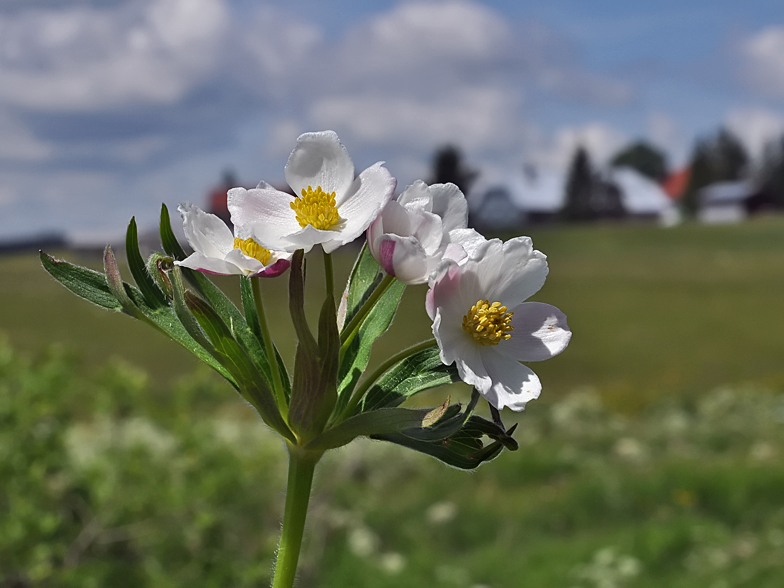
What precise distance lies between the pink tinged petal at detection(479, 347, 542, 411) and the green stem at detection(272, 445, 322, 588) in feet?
0.63

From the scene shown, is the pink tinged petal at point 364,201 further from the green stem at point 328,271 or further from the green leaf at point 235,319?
the green leaf at point 235,319

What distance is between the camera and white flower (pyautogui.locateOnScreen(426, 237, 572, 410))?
779mm

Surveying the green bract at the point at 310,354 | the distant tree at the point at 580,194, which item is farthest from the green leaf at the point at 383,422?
the distant tree at the point at 580,194

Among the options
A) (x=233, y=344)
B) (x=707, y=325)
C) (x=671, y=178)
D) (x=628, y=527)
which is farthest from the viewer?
(x=671, y=178)

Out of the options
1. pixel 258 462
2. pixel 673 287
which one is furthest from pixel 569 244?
pixel 258 462

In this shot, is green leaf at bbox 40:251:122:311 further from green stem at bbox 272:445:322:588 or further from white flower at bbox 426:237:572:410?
white flower at bbox 426:237:572:410

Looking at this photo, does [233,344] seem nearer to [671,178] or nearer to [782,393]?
[782,393]

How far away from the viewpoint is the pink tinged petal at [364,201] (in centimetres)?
77

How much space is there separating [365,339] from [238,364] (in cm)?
15

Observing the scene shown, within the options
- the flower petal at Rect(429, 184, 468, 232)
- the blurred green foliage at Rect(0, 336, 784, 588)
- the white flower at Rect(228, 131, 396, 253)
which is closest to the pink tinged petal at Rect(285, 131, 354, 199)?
the white flower at Rect(228, 131, 396, 253)

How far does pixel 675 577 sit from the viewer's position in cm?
458

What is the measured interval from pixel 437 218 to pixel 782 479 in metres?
6.13

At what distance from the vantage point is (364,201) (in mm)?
837

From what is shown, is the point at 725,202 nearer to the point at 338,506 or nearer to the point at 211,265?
the point at 338,506
